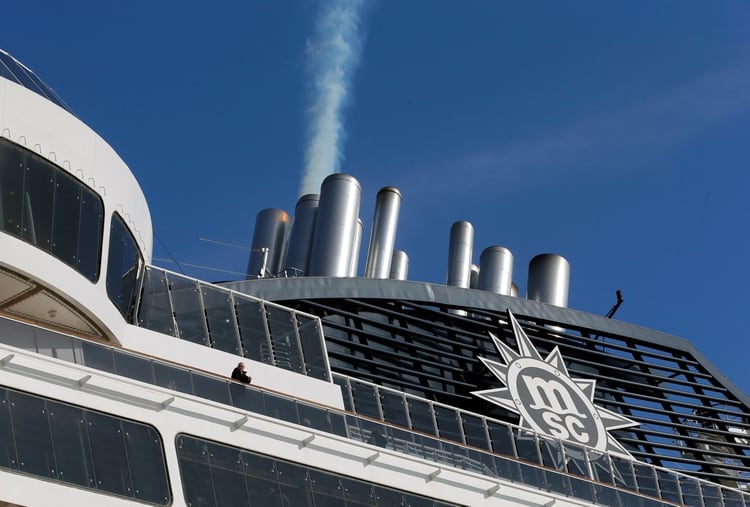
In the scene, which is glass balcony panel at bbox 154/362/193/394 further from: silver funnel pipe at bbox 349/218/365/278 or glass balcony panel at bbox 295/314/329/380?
silver funnel pipe at bbox 349/218/365/278

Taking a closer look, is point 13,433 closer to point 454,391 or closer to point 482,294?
point 454,391

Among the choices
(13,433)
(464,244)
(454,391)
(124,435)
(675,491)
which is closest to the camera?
(13,433)

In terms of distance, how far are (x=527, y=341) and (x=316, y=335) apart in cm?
1073

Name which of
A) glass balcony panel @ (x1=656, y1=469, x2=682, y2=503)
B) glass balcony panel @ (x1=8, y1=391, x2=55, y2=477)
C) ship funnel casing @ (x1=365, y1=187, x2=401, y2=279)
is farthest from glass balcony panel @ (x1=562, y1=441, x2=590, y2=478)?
ship funnel casing @ (x1=365, y1=187, x2=401, y2=279)

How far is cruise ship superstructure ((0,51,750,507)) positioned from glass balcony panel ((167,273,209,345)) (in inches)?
1.3

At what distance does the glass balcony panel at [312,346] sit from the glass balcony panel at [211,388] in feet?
9.62

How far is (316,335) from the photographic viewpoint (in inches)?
752

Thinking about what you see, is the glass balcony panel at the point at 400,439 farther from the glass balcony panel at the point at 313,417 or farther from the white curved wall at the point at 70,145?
the white curved wall at the point at 70,145

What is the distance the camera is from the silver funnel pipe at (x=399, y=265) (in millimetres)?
39125

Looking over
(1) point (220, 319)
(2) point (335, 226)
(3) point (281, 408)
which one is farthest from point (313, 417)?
(2) point (335, 226)

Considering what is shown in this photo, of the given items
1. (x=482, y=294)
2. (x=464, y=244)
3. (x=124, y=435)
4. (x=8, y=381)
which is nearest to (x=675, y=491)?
(x=482, y=294)

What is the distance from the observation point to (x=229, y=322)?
1825 cm

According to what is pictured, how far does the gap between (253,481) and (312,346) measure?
13.7 feet

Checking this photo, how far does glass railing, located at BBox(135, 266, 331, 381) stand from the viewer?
17.4 meters
